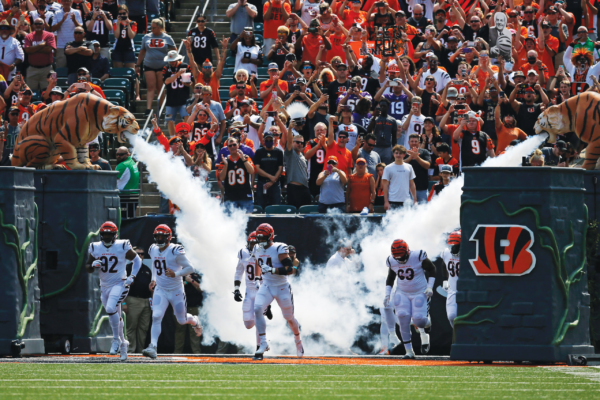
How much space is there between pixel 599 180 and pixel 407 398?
627 centimetres

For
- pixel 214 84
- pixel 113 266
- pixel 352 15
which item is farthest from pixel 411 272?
pixel 352 15

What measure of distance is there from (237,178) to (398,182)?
2537 millimetres

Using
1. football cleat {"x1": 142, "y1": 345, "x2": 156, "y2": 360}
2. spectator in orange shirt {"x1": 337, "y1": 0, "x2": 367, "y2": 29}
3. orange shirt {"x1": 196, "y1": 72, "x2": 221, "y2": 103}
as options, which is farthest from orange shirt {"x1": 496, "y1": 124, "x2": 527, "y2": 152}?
football cleat {"x1": 142, "y1": 345, "x2": 156, "y2": 360}

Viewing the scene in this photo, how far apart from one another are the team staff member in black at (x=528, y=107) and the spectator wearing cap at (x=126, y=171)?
6.70 m

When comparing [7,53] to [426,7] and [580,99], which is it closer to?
[426,7]

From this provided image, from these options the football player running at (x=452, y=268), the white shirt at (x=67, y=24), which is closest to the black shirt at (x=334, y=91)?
the football player running at (x=452, y=268)

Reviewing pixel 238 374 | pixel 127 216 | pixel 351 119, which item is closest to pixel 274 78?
pixel 351 119

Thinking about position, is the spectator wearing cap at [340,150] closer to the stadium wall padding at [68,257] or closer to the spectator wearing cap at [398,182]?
the spectator wearing cap at [398,182]

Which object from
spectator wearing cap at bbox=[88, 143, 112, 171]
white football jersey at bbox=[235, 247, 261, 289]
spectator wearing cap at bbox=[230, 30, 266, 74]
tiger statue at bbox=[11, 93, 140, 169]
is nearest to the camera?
white football jersey at bbox=[235, 247, 261, 289]

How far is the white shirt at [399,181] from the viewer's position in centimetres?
1555

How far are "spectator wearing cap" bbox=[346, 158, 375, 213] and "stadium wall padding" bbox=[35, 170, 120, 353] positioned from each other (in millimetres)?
3990

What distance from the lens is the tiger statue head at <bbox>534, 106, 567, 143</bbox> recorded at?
597 inches

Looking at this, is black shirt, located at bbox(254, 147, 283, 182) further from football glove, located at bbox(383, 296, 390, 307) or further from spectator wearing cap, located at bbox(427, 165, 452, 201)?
football glove, located at bbox(383, 296, 390, 307)

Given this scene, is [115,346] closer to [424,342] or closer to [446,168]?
[424,342]
